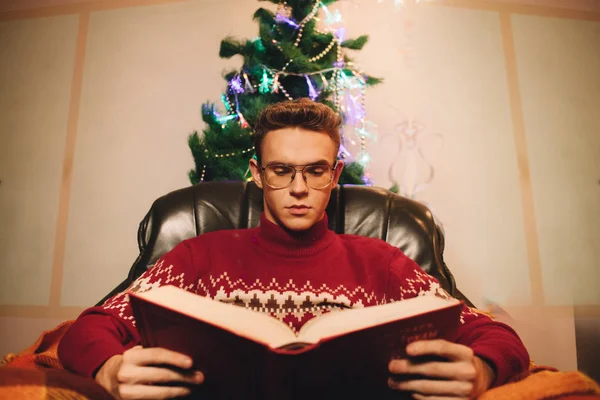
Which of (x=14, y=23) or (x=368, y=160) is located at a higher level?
(x=14, y=23)

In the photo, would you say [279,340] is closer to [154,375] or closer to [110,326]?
[154,375]

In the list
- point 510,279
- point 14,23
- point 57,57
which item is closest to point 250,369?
point 510,279

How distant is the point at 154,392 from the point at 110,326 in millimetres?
305

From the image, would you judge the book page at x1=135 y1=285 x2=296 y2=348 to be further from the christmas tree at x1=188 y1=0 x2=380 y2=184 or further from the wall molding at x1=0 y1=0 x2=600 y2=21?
the wall molding at x1=0 y1=0 x2=600 y2=21

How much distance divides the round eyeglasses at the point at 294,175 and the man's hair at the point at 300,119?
4.9 inches

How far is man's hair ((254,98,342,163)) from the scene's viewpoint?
3.86 feet

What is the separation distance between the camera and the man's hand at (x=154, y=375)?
606 mm

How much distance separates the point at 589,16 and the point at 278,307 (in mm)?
3022

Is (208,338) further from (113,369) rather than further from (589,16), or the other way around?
(589,16)

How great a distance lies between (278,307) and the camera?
1.06 meters

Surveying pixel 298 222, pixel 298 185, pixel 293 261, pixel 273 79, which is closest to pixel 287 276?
pixel 293 261

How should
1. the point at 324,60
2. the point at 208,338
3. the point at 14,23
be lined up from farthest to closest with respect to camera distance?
1. the point at 14,23
2. the point at 324,60
3. the point at 208,338

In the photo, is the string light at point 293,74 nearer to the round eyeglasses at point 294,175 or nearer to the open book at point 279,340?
the round eyeglasses at point 294,175

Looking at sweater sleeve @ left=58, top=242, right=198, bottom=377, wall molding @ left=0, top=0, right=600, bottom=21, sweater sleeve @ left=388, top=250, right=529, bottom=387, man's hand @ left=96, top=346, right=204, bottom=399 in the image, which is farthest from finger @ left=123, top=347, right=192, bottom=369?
wall molding @ left=0, top=0, right=600, bottom=21
